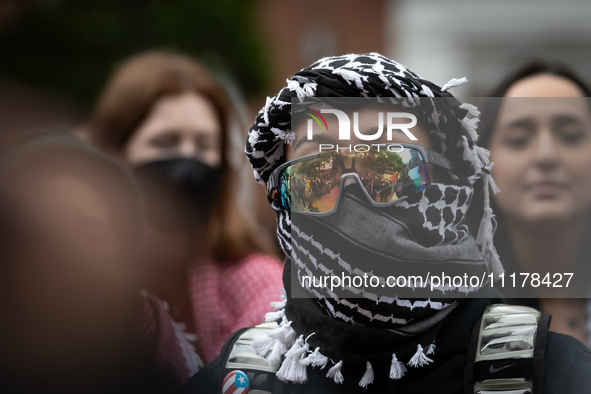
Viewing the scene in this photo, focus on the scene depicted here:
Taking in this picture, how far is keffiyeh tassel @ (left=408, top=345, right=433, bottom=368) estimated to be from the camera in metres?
1.46

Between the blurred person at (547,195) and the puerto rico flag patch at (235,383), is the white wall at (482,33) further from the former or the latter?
the puerto rico flag patch at (235,383)

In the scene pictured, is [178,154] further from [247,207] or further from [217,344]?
[217,344]

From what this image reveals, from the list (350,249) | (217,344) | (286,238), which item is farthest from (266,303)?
(350,249)

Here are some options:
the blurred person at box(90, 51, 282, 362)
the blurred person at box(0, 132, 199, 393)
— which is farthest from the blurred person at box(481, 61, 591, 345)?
the blurred person at box(0, 132, 199, 393)

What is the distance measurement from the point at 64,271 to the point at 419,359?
925mm

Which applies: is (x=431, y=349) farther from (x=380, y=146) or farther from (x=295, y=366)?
(x=380, y=146)

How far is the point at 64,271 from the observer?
51.9 inches

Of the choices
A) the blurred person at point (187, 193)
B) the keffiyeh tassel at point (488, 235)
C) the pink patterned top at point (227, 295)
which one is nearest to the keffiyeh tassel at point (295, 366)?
the keffiyeh tassel at point (488, 235)

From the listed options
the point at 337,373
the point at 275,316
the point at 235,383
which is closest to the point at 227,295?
the point at 275,316

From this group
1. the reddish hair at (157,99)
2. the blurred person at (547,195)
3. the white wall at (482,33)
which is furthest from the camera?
the white wall at (482,33)

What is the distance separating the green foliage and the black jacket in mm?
5542

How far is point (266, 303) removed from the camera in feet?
7.70

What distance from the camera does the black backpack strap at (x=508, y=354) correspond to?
1343mm

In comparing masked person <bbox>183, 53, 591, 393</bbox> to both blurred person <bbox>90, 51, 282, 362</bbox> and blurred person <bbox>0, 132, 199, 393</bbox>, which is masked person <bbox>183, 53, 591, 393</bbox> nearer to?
blurred person <bbox>0, 132, 199, 393</bbox>
